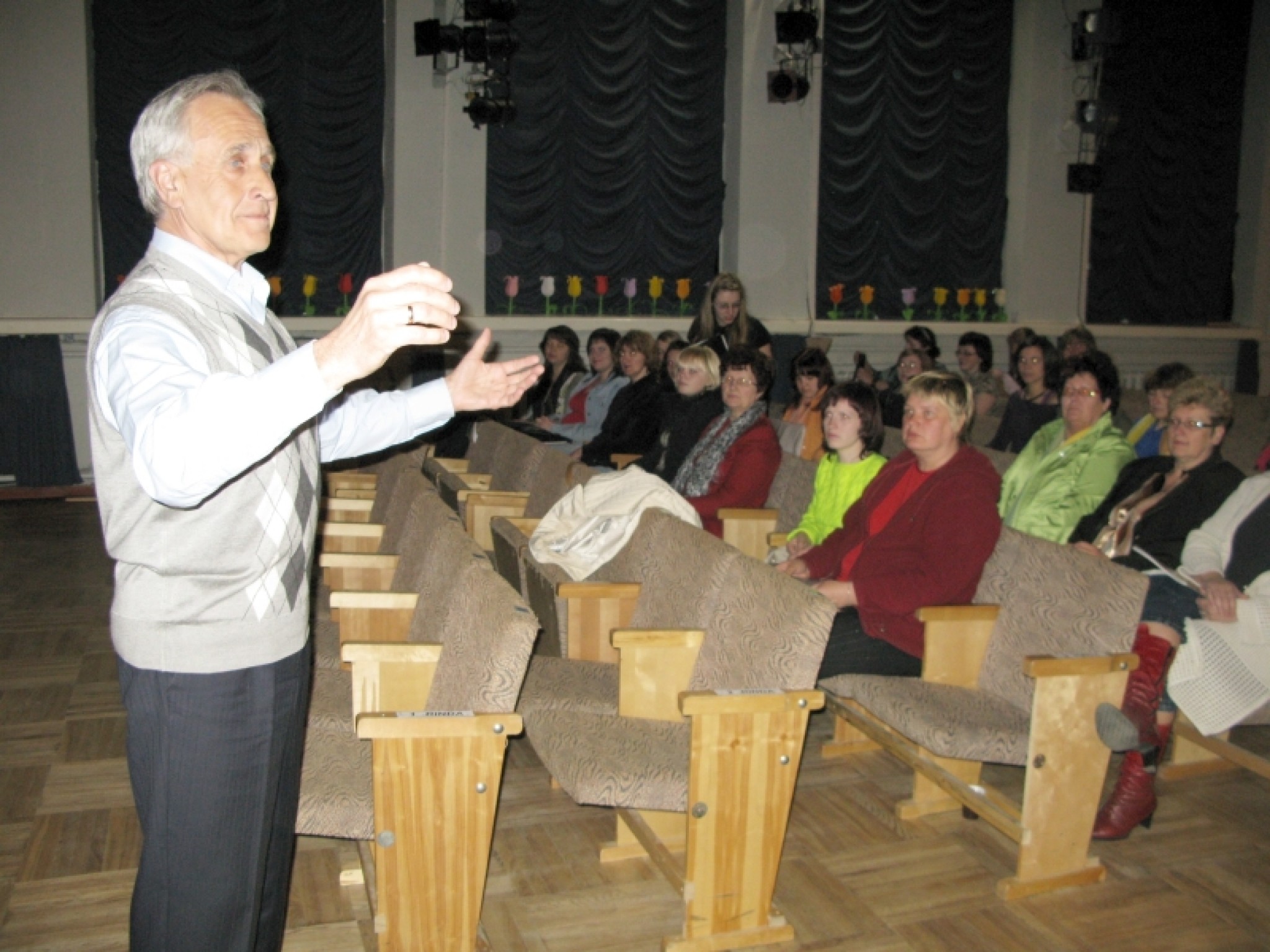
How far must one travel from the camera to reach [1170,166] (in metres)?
9.73

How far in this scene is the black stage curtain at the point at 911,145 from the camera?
8727mm

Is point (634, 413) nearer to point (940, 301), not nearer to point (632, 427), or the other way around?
point (632, 427)

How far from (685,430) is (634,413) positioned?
826 millimetres

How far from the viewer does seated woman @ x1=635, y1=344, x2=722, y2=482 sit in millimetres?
4812

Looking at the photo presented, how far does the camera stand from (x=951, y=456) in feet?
9.93

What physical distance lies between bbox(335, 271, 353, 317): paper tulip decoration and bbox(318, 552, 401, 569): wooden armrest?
4828 millimetres

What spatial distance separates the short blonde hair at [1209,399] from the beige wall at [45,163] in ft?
21.8

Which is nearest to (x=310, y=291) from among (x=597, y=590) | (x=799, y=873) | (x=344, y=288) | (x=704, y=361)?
(x=344, y=288)

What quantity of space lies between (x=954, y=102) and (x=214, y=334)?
904 cm

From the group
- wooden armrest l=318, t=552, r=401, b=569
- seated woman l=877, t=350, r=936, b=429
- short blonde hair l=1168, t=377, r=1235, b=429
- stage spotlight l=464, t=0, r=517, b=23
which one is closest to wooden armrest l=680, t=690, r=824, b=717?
wooden armrest l=318, t=552, r=401, b=569

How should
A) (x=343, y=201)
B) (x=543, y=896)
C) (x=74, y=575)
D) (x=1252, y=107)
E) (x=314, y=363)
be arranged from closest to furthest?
(x=314, y=363)
(x=543, y=896)
(x=74, y=575)
(x=343, y=201)
(x=1252, y=107)

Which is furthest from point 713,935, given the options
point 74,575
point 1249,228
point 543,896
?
point 1249,228

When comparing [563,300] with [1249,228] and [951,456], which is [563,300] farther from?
[1249,228]

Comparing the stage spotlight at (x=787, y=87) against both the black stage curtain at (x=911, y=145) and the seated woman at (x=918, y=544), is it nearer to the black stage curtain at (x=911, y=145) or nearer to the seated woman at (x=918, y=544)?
the black stage curtain at (x=911, y=145)
